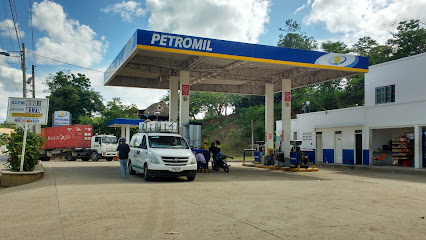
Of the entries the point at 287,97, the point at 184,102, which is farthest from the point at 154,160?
the point at 287,97

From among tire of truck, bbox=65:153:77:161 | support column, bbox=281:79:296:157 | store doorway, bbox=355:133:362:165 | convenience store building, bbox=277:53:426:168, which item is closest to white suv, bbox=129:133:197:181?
support column, bbox=281:79:296:157

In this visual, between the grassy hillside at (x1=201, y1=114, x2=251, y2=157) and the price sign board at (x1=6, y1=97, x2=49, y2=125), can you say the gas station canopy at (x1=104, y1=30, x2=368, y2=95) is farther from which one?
the grassy hillside at (x1=201, y1=114, x2=251, y2=157)

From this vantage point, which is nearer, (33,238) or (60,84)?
(33,238)

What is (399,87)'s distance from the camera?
2227 cm

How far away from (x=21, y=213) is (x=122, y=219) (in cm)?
244

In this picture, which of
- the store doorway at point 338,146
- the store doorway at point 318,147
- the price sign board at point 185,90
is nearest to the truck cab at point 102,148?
the price sign board at point 185,90

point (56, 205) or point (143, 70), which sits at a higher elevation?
point (143, 70)

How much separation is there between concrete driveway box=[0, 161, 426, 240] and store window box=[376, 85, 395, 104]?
1243 cm

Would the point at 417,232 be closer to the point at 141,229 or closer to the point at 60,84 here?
the point at 141,229

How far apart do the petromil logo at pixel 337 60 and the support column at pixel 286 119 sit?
403cm

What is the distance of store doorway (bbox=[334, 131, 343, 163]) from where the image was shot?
2589 cm

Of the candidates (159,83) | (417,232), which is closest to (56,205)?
(417,232)

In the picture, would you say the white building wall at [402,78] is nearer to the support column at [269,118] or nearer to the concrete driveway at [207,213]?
the support column at [269,118]

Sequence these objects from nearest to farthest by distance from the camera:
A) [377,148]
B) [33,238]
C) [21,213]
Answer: [33,238]
[21,213]
[377,148]
